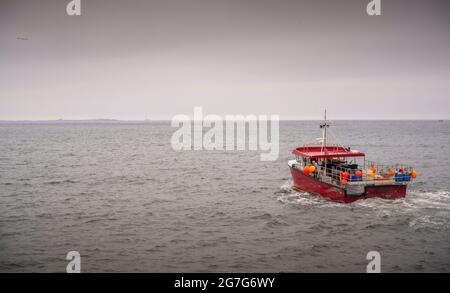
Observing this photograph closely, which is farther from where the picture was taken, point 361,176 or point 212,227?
point 361,176

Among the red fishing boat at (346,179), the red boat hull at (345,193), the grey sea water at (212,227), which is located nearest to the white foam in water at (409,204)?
the grey sea water at (212,227)

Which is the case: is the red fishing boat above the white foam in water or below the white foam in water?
above

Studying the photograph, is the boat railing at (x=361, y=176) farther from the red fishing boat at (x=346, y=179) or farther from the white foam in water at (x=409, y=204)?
the white foam in water at (x=409, y=204)

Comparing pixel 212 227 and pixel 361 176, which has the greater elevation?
pixel 361 176

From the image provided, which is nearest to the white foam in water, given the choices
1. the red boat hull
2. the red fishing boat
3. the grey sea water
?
the grey sea water

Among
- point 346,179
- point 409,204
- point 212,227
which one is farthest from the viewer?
point 409,204

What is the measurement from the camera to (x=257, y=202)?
1187 inches

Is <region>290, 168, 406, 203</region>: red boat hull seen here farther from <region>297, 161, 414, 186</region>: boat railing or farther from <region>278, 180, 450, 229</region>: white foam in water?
<region>297, 161, 414, 186</region>: boat railing

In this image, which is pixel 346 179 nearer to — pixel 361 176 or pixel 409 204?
pixel 361 176

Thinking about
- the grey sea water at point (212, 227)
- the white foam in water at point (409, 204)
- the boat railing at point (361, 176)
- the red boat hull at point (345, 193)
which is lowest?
the grey sea water at point (212, 227)

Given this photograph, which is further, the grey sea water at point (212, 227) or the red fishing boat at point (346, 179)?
the red fishing boat at point (346, 179)

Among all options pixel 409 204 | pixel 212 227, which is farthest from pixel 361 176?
pixel 212 227
